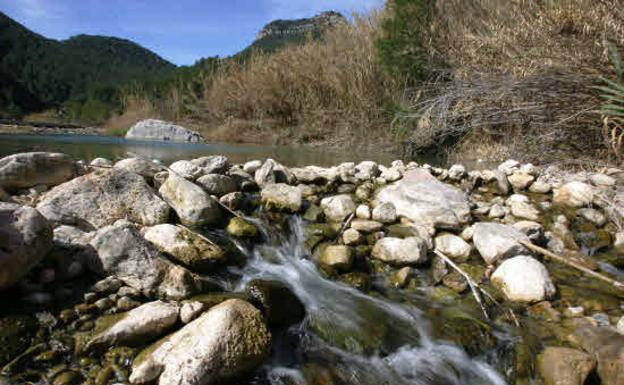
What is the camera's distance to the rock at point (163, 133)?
12.8 metres

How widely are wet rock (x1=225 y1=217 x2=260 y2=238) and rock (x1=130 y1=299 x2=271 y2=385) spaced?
97cm

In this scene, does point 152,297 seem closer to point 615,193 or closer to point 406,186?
point 406,186

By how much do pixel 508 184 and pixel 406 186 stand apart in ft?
4.37

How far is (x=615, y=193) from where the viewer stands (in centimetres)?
362

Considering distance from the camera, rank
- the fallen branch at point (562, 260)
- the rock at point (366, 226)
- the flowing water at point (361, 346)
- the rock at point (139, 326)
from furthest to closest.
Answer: the rock at point (366, 226), the fallen branch at point (562, 260), the flowing water at point (361, 346), the rock at point (139, 326)

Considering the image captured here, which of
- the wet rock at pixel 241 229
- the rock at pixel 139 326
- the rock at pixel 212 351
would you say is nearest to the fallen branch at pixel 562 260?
the wet rock at pixel 241 229

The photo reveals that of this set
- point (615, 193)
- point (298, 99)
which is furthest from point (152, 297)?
point (298, 99)

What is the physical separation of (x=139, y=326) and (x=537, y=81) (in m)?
5.32

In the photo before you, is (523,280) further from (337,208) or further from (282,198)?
(282,198)

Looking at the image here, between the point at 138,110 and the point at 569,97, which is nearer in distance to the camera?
the point at 569,97

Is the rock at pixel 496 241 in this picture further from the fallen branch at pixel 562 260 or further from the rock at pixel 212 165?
the rock at pixel 212 165

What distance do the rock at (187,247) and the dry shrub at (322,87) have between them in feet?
23.7

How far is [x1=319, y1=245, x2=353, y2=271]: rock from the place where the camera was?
249 centimetres

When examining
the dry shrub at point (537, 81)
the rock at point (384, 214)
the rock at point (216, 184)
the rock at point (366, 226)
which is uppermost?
the dry shrub at point (537, 81)
